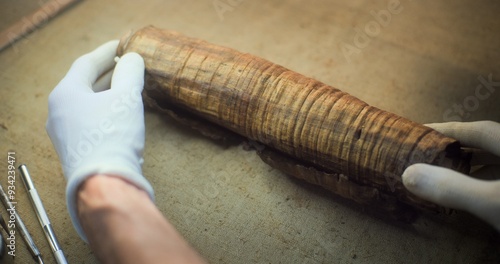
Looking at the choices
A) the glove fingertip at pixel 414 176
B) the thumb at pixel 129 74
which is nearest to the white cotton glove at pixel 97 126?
the thumb at pixel 129 74

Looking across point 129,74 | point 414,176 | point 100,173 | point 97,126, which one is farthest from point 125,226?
point 414,176

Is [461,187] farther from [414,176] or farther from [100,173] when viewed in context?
[100,173]

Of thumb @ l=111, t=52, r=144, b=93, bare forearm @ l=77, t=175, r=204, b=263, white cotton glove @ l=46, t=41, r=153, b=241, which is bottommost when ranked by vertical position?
bare forearm @ l=77, t=175, r=204, b=263

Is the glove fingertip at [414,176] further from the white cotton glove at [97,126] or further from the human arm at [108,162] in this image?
the white cotton glove at [97,126]

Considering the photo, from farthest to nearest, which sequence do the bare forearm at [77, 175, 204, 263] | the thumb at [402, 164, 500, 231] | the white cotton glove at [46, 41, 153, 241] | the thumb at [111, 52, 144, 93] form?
1. the thumb at [111, 52, 144, 93]
2. the white cotton glove at [46, 41, 153, 241]
3. the thumb at [402, 164, 500, 231]
4. the bare forearm at [77, 175, 204, 263]

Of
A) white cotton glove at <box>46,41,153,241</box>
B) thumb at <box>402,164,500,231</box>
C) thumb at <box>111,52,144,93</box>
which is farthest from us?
thumb at <box>111,52,144,93</box>

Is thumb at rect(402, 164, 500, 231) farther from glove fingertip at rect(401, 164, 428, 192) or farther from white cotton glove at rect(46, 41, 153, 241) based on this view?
white cotton glove at rect(46, 41, 153, 241)

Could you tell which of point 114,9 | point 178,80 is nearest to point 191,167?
point 178,80

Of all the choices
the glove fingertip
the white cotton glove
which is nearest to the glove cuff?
the white cotton glove
